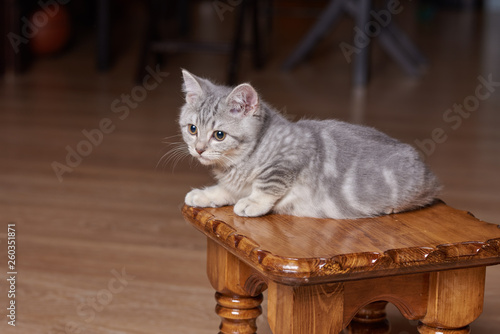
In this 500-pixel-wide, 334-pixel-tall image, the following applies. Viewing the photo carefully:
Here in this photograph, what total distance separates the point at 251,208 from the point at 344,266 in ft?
0.85

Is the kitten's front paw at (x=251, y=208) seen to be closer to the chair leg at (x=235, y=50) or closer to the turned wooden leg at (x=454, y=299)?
the turned wooden leg at (x=454, y=299)

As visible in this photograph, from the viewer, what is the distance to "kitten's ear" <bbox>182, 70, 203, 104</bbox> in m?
1.42

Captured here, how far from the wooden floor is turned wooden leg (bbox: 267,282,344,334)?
1.40 feet

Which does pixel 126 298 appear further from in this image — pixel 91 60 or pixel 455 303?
pixel 91 60

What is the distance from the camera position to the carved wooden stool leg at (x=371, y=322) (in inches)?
63.6

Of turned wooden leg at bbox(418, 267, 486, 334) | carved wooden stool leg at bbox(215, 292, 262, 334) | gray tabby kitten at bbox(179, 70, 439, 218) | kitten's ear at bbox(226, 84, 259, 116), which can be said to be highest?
kitten's ear at bbox(226, 84, 259, 116)

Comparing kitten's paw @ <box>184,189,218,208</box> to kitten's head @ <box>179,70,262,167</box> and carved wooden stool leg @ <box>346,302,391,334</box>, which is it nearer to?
kitten's head @ <box>179,70,262,167</box>

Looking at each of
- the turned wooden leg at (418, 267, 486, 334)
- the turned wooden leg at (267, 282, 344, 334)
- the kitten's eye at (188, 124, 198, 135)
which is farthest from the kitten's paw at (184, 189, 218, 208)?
the turned wooden leg at (418, 267, 486, 334)

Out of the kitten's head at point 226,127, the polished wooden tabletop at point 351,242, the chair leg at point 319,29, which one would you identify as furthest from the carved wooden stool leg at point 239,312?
the chair leg at point 319,29

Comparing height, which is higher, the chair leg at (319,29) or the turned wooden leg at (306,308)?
the chair leg at (319,29)

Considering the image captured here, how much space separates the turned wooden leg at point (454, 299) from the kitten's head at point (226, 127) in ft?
1.36

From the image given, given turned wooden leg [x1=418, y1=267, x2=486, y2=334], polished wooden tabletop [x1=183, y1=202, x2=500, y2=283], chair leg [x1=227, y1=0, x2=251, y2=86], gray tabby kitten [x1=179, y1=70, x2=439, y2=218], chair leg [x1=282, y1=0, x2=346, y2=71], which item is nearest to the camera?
polished wooden tabletop [x1=183, y1=202, x2=500, y2=283]

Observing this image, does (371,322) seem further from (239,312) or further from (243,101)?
(243,101)

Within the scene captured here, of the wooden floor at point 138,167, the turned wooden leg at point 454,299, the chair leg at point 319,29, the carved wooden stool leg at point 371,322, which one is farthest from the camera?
the chair leg at point 319,29
